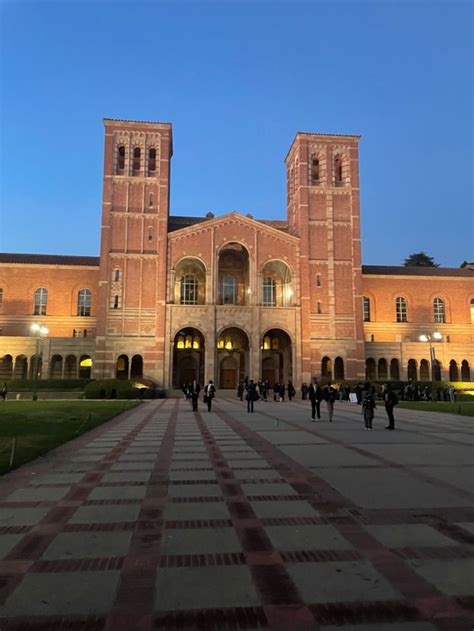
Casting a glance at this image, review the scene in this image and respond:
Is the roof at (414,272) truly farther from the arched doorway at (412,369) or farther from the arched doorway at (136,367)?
the arched doorway at (136,367)

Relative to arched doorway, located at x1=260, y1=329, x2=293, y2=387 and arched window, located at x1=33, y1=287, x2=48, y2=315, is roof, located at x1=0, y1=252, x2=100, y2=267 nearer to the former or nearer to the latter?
arched window, located at x1=33, y1=287, x2=48, y2=315

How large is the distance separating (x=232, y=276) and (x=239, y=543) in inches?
1954

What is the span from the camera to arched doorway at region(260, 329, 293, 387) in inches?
1964

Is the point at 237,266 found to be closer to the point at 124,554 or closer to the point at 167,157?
the point at 167,157

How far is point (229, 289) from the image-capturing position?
5375 cm

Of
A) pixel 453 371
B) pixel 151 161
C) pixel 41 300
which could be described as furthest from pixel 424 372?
pixel 41 300

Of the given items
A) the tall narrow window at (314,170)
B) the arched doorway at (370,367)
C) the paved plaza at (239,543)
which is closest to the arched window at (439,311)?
the arched doorway at (370,367)

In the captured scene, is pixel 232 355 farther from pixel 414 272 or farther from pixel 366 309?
pixel 414 272

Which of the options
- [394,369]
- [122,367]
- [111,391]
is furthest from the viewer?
[394,369]

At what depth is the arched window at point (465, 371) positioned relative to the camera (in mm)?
52656

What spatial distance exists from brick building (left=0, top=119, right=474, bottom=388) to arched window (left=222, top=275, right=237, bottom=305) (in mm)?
115

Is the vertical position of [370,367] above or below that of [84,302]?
below

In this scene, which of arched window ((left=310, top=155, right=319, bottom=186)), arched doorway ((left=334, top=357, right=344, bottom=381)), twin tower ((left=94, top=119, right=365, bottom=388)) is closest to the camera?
twin tower ((left=94, top=119, right=365, bottom=388))

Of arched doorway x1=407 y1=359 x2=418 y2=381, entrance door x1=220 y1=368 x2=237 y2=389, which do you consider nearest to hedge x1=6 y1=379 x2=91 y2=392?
entrance door x1=220 y1=368 x2=237 y2=389
